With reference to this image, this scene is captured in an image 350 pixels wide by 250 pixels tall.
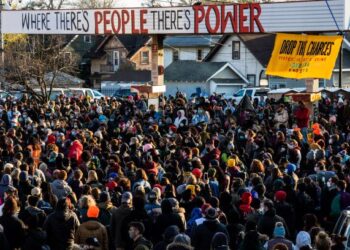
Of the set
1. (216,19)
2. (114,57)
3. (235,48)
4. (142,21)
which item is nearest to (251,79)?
(235,48)

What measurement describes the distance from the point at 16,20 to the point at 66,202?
22.6 metres

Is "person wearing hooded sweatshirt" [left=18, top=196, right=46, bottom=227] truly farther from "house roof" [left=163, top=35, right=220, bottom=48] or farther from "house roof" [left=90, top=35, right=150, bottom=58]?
"house roof" [left=90, top=35, right=150, bottom=58]

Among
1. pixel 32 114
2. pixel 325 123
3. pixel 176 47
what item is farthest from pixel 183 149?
pixel 176 47

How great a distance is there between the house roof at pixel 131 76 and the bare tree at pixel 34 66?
10790 mm

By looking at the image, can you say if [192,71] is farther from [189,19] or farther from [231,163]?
[231,163]

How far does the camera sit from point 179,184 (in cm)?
1588

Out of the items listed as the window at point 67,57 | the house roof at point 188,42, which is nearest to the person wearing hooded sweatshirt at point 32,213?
the window at point 67,57

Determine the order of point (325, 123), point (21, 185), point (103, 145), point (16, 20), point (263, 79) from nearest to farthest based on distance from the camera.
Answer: point (21, 185)
point (103, 145)
point (325, 123)
point (16, 20)
point (263, 79)

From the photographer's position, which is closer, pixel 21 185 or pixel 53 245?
pixel 53 245

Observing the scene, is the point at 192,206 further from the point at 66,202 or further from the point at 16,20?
the point at 16,20

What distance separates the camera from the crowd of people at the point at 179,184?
11969 mm

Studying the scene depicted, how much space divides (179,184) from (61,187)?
2202 mm

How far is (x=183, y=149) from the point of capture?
18938 millimetres

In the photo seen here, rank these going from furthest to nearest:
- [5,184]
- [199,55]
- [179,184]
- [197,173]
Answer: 1. [199,55]
2. [197,173]
3. [179,184]
4. [5,184]
